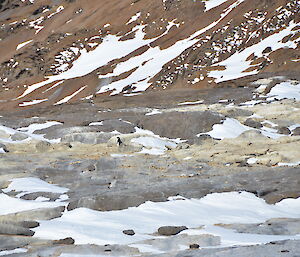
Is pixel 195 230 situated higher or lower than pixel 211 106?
higher

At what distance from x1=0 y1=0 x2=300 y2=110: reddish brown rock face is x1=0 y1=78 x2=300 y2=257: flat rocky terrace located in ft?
77.5

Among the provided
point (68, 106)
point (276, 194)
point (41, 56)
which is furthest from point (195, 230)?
point (41, 56)

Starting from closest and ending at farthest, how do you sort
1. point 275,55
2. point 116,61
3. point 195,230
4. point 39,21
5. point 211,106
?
1. point 195,230
2. point 211,106
3. point 275,55
4. point 116,61
5. point 39,21

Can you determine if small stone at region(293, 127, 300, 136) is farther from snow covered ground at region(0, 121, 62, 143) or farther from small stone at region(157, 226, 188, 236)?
small stone at region(157, 226, 188, 236)

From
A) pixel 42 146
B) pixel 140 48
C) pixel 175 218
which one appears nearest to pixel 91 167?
pixel 42 146

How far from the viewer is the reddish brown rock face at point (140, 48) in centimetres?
6494

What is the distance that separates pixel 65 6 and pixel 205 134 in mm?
111466

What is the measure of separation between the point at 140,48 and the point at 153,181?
2824 inches

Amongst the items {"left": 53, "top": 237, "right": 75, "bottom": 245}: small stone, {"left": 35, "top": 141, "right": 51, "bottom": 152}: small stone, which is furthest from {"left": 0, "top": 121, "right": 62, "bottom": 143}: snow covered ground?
Result: {"left": 53, "top": 237, "right": 75, "bottom": 245}: small stone

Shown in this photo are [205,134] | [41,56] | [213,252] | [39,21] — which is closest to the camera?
[213,252]

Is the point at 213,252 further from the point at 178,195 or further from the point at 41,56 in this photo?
the point at 41,56

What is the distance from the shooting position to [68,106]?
4491 cm

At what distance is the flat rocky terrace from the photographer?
1098cm

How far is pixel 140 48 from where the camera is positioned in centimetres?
8806
